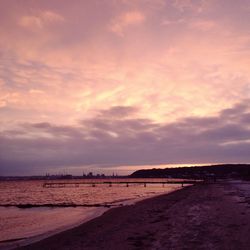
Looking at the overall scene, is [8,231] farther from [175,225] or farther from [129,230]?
[175,225]

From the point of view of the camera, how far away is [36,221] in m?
27.2

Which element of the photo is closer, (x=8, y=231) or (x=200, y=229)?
(x=200, y=229)

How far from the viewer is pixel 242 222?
656 inches

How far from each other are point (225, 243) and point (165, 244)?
207cm

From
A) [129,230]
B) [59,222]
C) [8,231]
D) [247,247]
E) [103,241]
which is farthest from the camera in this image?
[59,222]

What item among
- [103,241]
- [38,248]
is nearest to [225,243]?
[103,241]

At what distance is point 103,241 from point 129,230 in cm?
275

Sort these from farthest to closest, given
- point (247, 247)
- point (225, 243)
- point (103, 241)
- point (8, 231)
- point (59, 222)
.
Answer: point (59, 222) → point (8, 231) → point (103, 241) → point (225, 243) → point (247, 247)

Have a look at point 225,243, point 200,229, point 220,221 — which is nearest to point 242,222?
point 220,221

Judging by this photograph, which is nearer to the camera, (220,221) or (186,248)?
(186,248)

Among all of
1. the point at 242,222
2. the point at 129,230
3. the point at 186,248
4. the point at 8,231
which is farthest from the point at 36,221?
the point at 186,248

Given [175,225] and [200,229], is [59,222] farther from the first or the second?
[200,229]

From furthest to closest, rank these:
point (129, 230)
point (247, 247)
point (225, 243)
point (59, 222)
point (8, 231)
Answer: point (59, 222)
point (8, 231)
point (129, 230)
point (225, 243)
point (247, 247)

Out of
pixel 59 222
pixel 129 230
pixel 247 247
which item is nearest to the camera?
pixel 247 247
